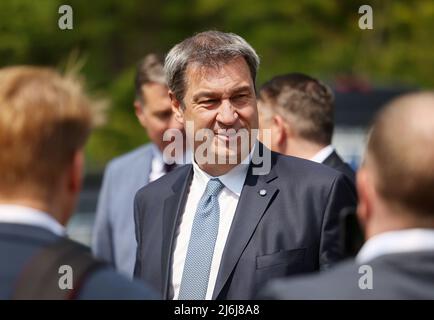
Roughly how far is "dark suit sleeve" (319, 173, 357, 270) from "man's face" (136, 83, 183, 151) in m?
2.07

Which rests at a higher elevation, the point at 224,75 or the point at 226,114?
the point at 224,75

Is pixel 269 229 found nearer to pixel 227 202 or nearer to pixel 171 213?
pixel 227 202

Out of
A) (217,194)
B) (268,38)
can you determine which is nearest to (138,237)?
(217,194)

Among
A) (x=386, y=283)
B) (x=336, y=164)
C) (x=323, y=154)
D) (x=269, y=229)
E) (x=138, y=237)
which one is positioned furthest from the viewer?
(x=323, y=154)

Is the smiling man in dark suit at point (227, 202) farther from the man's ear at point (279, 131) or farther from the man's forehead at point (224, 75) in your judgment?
the man's ear at point (279, 131)

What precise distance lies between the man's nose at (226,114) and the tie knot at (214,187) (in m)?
0.26

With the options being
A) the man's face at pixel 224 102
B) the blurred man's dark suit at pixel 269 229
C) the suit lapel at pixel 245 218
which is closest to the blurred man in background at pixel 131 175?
the blurred man's dark suit at pixel 269 229

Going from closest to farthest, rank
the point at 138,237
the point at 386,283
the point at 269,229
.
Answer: the point at 386,283 → the point at 269,229 → the point at 138,237

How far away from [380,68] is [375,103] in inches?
90.7

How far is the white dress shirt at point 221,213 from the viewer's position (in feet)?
12.9

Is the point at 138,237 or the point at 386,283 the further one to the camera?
the point at 138,237

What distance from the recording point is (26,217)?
2.53 m

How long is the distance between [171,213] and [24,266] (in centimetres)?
169

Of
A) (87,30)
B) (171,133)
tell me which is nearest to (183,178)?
(171,133)
